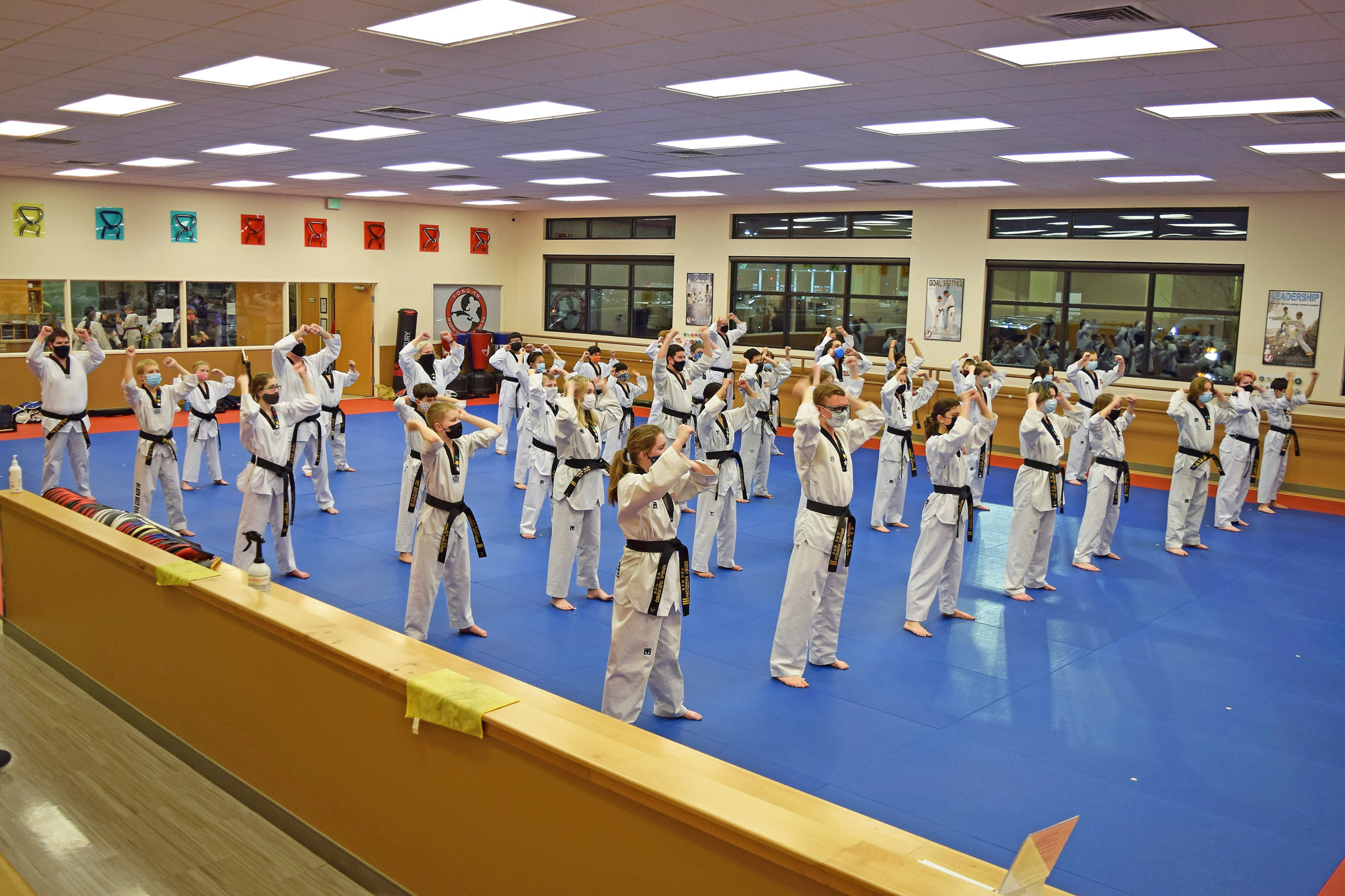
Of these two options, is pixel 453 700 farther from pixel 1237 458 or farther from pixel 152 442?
pixel 1237 458

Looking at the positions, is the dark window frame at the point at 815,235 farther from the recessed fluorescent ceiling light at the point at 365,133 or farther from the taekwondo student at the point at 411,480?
the taekwondo student at the point at 411,480

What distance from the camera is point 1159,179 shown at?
11125mm

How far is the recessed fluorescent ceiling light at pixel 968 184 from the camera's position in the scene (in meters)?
12.0

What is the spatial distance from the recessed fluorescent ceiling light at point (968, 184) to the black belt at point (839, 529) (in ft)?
24.8

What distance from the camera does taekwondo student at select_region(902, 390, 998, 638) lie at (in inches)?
271

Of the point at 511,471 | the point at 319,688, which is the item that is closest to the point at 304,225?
the point at 511,471

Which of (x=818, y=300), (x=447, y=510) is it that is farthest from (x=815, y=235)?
(x=447, y=510)

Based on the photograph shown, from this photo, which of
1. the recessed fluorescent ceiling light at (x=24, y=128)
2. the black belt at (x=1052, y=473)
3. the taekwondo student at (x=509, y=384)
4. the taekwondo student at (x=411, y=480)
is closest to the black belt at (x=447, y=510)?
the taekwondo student at (x=411, y=480)

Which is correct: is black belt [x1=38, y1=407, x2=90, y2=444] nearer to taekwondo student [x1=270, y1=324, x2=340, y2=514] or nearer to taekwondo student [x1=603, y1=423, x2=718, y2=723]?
taekwondo student [x1=270, y1=324, x2=340, y2=514]

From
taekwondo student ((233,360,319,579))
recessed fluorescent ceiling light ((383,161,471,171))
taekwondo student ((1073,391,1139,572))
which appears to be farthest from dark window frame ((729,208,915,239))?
taekwondo student ((233,360,319,579))

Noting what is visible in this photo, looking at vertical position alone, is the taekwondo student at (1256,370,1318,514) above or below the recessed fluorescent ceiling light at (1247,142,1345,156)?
below

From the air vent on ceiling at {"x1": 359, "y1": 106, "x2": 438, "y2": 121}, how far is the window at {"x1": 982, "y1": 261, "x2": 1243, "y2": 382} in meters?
9.35

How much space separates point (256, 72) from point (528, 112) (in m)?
2.14

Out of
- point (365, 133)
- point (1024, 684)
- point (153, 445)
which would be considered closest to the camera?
point (1024, 684)
